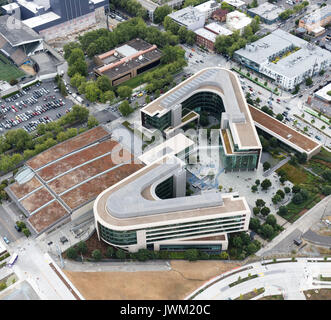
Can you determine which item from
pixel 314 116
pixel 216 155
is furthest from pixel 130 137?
pixel 314 116

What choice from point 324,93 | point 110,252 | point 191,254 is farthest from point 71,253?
point 324,93

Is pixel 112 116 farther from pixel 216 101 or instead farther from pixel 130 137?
pixel 216 101

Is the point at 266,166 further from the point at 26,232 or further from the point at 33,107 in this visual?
the point at 33,107

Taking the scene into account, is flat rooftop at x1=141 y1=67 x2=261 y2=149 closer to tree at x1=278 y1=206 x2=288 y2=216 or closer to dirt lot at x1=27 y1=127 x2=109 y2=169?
dirt lot at x1=27 y1=127 x2=109 y2=169

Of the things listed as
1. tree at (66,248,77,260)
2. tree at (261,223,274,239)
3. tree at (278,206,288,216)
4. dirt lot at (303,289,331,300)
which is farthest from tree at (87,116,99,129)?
dirt lot at (303,289,331,300)

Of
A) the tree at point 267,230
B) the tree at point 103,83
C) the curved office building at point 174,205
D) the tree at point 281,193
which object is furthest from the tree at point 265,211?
the tree at point 103,83

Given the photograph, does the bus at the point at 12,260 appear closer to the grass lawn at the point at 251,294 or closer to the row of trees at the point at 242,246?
the row of trees at the point at 242,246
